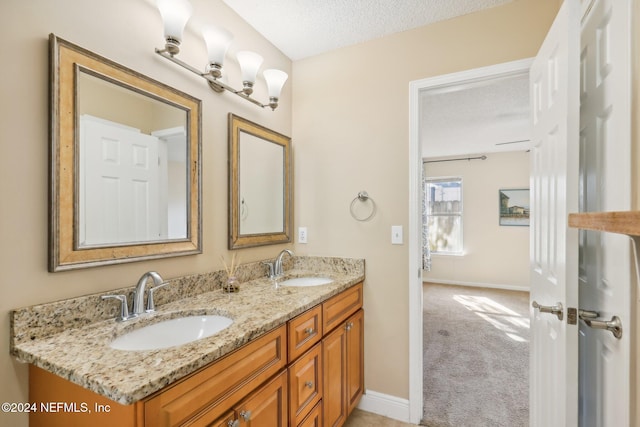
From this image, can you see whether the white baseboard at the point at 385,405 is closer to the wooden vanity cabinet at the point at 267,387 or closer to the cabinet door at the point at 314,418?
the wooden vanity cabinet at the point at 267,387

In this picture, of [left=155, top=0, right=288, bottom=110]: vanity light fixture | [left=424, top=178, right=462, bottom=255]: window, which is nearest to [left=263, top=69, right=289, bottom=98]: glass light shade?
[left=155, top=0, right=288, bottom=110]: vanity light fixture

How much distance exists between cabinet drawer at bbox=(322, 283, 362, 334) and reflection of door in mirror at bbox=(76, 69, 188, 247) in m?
0.82

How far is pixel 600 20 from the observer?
1.02 metres

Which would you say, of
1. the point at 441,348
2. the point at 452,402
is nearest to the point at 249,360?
Answer: the point at 452,402

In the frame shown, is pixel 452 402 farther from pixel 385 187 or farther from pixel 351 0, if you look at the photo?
pixel 351 0

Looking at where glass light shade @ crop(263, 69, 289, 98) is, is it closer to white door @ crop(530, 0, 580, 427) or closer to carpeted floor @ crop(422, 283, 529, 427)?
white door @ crop(530, 0, 580, 427)

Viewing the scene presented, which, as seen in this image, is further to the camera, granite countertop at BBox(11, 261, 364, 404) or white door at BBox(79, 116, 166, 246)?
white door at BBox(79, 116, 166, 246)

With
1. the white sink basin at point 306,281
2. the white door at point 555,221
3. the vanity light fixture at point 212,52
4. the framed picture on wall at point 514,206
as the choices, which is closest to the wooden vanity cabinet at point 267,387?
the white sink basin at point 306,281

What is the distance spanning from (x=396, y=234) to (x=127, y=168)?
152 centimetres

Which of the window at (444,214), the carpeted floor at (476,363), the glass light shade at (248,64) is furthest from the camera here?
the window at (444,214)

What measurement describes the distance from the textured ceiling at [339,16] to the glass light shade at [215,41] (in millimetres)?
418

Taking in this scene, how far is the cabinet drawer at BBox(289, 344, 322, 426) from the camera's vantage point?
51.6 inches

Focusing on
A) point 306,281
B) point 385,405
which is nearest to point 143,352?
point 306,281

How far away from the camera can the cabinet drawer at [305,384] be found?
1310 millimetres
